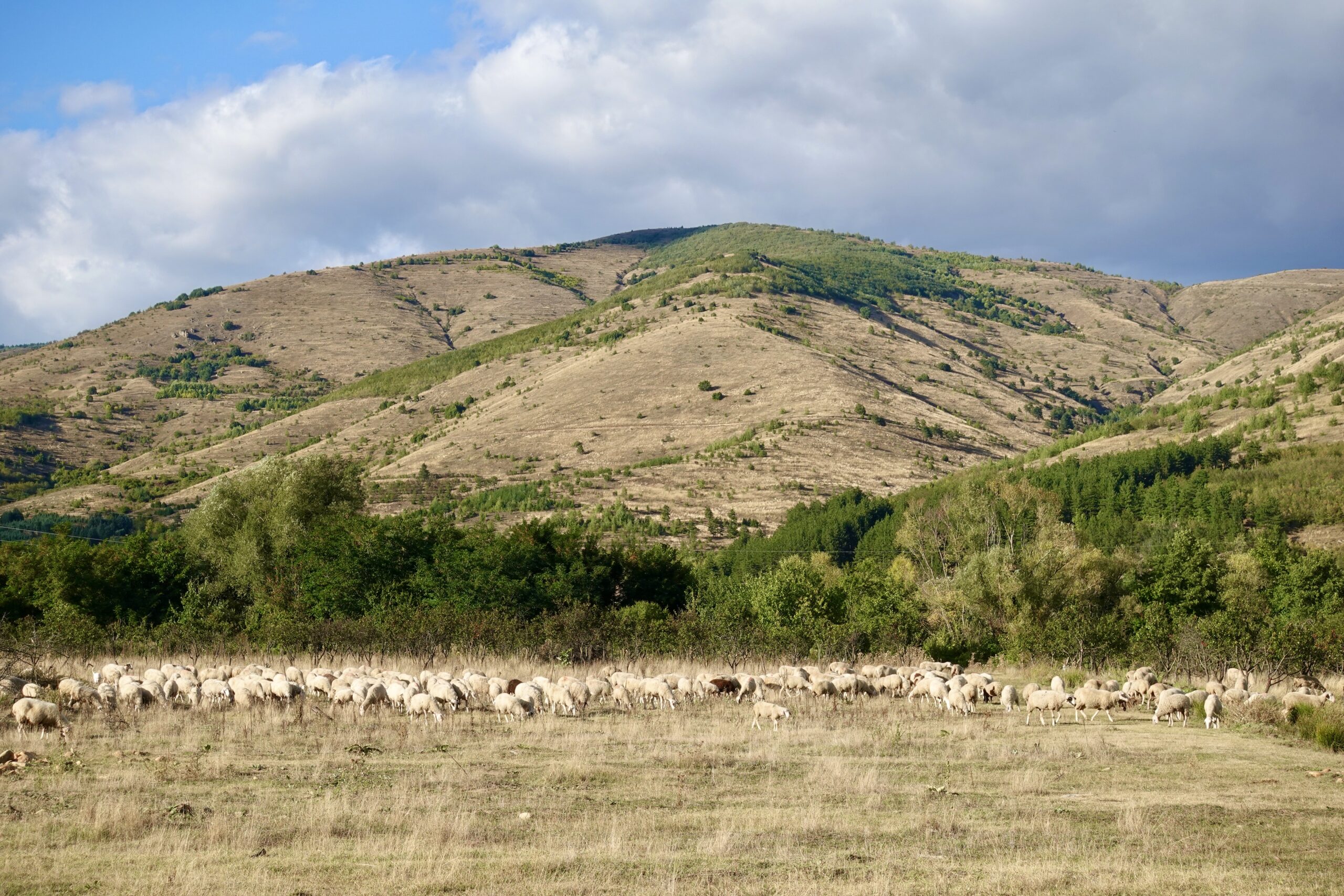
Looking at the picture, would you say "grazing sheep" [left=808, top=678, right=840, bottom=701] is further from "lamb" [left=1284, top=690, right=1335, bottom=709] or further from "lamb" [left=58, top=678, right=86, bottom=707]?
"lamb" [left=58, top=678, right=86, bottom=707]

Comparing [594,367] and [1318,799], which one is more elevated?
[594,367]

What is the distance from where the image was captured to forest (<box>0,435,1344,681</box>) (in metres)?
42.0

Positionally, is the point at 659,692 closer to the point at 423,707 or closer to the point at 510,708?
the point at 510,708

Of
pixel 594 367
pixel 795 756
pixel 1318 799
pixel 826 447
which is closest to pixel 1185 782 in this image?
pixel 1318 799

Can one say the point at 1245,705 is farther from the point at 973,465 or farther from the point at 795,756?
the point at 973,465

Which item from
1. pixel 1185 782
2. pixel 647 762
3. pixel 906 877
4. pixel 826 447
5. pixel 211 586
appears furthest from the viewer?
pixel 826 447

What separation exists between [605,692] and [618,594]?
87.9 feet

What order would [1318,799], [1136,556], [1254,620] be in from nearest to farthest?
[1318,799] < [1254,620] < [1136,556]

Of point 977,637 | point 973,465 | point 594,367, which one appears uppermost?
point 594,367

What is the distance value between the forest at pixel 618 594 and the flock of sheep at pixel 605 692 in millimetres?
8948

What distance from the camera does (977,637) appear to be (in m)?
49.2

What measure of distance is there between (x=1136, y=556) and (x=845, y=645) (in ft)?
116

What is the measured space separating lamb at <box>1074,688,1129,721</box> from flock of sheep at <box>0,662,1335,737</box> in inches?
1.4

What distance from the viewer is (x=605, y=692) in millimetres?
Answer: 28797
